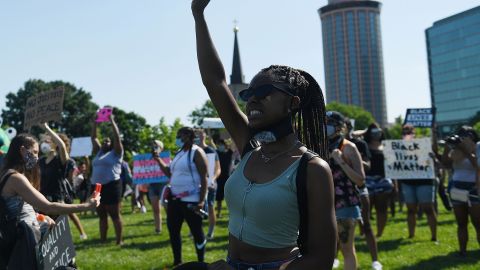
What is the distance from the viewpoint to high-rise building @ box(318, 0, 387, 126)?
555 feet

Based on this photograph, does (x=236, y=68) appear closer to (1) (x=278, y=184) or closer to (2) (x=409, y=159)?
(2) (x=409, y=159)

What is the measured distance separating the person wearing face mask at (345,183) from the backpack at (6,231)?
3207 mm

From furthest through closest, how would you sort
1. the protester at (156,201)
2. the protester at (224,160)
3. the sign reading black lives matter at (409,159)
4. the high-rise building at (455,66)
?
the high-rise building at (455,66), the protester at (224,160), the protester at (156,201), the sign reading black lives matter at (409,159)

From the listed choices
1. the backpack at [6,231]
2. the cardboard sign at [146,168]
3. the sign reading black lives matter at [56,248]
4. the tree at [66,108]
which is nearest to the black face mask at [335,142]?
the sign reading black lives matter at [56,248]

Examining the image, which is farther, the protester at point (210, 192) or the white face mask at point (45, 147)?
the protester at point (210, 192)

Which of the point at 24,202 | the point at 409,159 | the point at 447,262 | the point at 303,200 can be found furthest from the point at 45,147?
the point at 409,159

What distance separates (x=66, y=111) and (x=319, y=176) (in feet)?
228

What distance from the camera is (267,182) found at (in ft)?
6.93

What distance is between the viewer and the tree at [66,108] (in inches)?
2569

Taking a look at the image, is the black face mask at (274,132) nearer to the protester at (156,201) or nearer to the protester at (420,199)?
the protester at (156,201)

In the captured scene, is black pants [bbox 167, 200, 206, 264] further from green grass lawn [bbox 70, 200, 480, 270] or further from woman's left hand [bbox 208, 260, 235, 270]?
woman's left hand [bbox 208, 260, 235, 270]

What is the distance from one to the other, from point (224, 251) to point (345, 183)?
3.23 metres

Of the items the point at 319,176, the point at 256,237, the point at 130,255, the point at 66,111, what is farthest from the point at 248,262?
the point at 66,111

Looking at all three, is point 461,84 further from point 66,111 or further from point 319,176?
point 319,176
